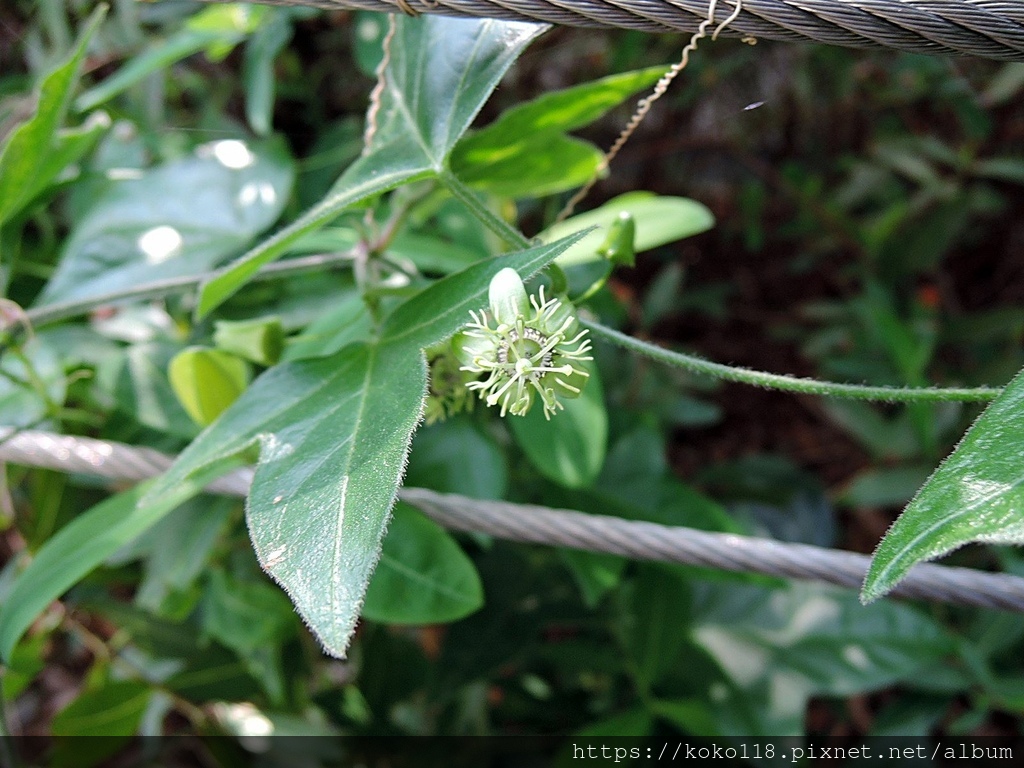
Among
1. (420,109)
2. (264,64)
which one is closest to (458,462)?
(420,109)

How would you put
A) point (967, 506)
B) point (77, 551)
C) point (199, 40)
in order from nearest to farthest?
point (967, 506)
point (77, 551)
point (199, 40)

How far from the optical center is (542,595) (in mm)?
1065

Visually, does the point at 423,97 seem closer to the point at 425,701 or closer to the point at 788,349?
the point at 425,701

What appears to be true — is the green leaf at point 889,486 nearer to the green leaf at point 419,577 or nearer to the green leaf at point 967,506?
the green leaf at point 419,577

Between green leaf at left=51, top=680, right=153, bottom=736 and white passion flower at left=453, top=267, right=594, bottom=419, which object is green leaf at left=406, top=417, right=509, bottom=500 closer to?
white passion flower at left=453, top=267, right=594, bottom=419

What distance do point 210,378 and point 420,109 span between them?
0.99 feet

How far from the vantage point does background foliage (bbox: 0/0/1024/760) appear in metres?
0.56

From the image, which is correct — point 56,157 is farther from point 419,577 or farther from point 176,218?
point 419,577

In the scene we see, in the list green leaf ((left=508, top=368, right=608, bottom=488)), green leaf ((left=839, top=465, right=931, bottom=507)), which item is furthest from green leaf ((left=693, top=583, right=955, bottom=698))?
green leaf ((left=508, top=368, right=608, bottom=488))

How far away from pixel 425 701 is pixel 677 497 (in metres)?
0.45

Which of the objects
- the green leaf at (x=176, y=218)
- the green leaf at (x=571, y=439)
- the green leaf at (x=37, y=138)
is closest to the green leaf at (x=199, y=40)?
the green leaf at (x=176, y=218)

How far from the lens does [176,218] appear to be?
987mm

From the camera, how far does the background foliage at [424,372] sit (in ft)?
1.82

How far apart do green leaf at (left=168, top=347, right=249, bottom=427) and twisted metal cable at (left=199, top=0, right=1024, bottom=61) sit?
0.37 m
